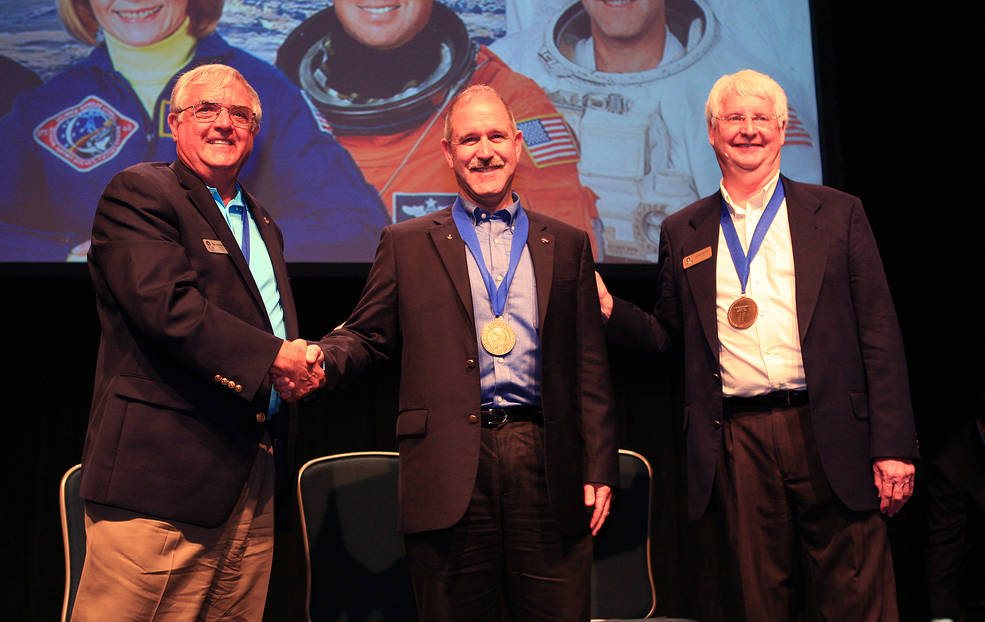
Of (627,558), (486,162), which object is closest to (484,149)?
(486,162)

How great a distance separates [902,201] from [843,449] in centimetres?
222

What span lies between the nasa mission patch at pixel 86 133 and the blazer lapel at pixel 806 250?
8.57 ft

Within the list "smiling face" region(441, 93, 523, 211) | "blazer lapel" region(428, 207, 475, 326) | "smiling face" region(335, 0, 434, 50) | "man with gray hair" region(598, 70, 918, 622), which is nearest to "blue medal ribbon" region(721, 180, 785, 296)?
"man with gray hair" region(598, 70, 918, 622)

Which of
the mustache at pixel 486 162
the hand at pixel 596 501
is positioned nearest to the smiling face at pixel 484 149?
the mustache at pixel 486 162

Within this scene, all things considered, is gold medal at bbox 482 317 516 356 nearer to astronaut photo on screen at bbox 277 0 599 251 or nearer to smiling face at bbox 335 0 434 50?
astronaut photo on screen at bbox 277 0 599 251

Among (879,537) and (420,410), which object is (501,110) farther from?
(879,537)

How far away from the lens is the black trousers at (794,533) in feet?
7.47

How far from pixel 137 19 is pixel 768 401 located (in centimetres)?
293

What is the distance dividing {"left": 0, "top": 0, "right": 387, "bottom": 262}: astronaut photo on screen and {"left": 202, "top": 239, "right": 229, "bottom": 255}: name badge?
48.0 inches

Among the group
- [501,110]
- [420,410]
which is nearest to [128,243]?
[420,410]

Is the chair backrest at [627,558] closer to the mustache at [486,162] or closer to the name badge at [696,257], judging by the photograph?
the name badge at [696,257]

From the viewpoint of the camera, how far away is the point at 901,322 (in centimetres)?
403

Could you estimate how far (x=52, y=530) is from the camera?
3.70 meters

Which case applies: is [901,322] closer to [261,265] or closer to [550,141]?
[550,141]
